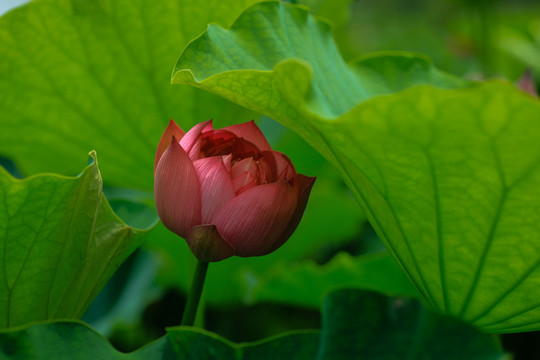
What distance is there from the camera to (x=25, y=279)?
46cm

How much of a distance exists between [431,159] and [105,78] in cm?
45


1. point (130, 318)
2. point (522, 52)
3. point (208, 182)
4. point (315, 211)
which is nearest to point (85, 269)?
point (208, 182)

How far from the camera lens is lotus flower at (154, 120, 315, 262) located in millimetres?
431

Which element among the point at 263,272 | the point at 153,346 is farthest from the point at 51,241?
the point at 263,272

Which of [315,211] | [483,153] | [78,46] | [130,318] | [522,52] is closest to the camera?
[483,153]

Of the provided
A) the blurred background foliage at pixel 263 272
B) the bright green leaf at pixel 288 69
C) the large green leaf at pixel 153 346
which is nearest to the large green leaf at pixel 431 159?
the bright green leaf at pixel 288 69

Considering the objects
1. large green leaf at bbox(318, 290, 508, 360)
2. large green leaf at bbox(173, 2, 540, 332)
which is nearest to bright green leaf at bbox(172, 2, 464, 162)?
large green leaf at bbox(173, 2, 540, 332)

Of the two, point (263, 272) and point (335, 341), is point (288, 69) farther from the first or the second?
point (263, 272)

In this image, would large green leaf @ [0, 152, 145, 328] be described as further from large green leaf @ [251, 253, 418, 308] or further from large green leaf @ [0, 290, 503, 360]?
large green leaf @ [251, 253, 418, 308]

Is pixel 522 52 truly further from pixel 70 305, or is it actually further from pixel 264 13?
pixel 70 305

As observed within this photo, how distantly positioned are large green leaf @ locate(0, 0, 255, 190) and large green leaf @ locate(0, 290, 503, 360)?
0.35 meters

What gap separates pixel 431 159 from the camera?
37cm

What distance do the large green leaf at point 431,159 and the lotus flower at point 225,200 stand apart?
0.04 m

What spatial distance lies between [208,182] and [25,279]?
0.16 meters
